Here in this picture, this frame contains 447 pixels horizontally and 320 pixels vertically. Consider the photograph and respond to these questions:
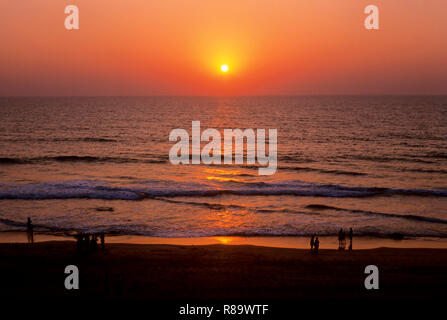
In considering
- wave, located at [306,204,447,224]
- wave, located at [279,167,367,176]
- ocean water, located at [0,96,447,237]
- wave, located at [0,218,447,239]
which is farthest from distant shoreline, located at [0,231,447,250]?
wave, located at [279,167,367,176]

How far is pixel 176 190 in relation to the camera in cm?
3369

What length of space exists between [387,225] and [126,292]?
1714cm

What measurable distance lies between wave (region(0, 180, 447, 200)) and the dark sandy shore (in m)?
11.4

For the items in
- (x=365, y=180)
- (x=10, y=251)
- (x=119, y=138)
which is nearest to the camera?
(x=10, y=251)

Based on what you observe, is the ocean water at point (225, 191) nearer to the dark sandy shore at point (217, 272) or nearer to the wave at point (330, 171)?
the wave at point (330, 171)

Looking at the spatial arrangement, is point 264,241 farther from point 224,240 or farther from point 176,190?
point 176,190

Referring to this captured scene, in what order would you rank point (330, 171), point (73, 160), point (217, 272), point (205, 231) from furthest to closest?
point (73, 160)
point (330, 171)
point (205, 231)
point (217, 272)

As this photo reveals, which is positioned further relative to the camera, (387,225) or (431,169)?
(431,169)

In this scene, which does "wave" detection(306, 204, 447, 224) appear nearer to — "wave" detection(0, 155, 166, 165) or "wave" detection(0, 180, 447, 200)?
"wave" detection(0, 180, 447, 200)

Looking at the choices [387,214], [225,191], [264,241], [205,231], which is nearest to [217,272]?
[264,241]

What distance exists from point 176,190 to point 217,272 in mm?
17164
